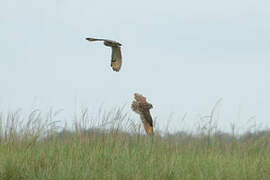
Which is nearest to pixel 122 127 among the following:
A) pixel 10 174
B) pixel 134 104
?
pixel 134 104

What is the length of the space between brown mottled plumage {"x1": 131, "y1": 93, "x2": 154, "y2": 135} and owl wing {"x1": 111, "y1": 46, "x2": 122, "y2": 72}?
2.32 feet

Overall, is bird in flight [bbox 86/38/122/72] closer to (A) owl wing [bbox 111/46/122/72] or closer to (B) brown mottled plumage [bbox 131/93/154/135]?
(A) owl wing [bbox 111/46/122/72]

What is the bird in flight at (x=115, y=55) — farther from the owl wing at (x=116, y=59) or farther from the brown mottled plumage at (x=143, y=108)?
the brown mottled plumage at (x=143, y=108)

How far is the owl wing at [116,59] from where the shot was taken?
6.79m

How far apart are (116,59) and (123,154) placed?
1.75 metres

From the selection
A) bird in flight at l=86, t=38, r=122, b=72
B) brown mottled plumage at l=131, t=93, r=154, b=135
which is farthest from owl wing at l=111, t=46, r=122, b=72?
brown mottled plumage at l=131, t=93, r=154, b=135


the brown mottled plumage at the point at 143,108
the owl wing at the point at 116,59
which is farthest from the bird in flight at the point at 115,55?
the brown mottled plumage at the point at 143,108

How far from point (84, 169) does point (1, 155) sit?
1.73 m

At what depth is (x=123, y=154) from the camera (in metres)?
7.73

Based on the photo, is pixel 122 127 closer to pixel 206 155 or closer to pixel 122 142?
pixel 122 142

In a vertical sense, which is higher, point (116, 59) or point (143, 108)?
point (116, 59)

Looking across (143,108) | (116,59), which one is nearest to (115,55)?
(116,59)

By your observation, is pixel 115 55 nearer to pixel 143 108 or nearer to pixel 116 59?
pixel 116 59

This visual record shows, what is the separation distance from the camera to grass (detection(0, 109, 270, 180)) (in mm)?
6984
